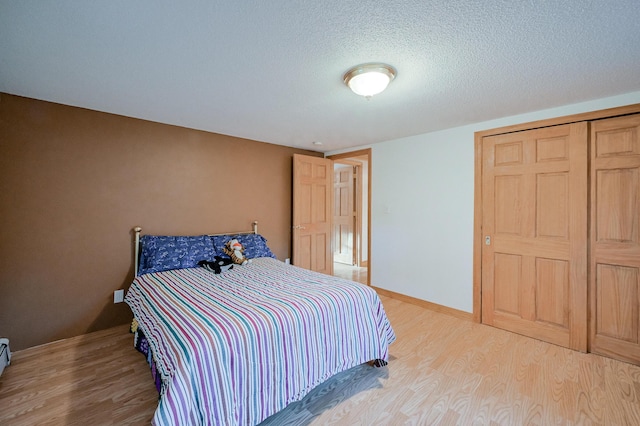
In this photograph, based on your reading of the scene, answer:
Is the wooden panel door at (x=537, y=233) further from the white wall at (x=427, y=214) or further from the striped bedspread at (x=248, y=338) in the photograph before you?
the striped bedspread at (x=248, y=338)

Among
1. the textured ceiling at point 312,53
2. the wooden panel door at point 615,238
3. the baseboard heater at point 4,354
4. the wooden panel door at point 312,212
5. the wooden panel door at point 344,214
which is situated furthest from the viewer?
the wooden panel door at point 344,214

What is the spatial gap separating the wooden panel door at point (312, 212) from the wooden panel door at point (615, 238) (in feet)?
10.3

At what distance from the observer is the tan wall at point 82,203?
2.40 meters

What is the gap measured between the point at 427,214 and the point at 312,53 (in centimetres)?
254

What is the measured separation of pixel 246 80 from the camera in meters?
2.05

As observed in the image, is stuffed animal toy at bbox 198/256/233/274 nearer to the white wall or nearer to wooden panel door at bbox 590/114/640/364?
the white wall

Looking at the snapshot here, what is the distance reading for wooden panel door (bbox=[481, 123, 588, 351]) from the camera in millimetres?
2504

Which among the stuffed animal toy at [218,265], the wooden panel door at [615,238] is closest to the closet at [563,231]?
the wooden panel door at [615,238]

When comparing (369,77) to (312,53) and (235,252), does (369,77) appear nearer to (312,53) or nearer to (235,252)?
(312,53)

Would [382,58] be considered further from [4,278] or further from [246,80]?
[4,278]

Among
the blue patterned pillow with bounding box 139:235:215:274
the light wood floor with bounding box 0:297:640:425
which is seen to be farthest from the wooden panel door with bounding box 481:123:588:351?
the blue patterned pillow with bounding box 139:235:215:274

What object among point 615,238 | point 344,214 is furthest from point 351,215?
point 615,238

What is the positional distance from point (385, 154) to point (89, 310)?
156 inches

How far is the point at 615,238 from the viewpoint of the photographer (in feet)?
7.75
